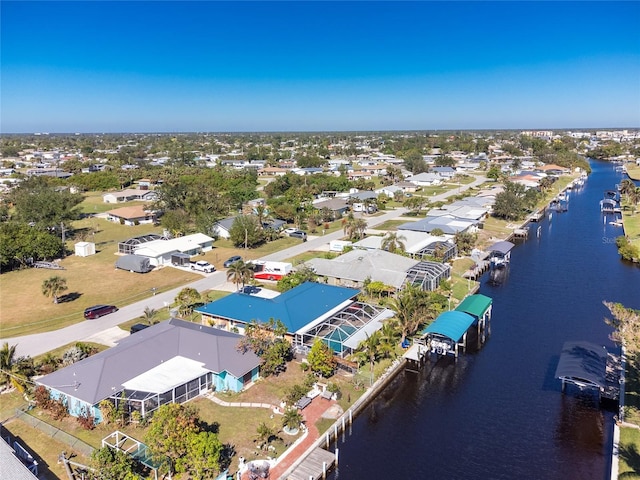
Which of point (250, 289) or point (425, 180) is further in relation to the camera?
point (425, 180)

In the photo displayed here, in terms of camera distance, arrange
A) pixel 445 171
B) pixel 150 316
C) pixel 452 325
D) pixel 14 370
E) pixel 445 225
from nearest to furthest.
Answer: pixel 14 370 → pixel 452 325 → pixel 150 316 → pixel 445 225 → pixel 445 171

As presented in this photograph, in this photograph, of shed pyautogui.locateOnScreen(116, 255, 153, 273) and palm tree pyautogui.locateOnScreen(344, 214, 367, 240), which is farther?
palm tree pyautogui.locateOnScreen(344, 214, 367, 240)

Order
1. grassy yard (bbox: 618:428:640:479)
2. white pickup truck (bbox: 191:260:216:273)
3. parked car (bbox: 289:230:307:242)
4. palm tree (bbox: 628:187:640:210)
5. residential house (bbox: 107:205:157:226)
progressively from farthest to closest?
palm tree (bbox: 628:187:640:210) → residential house (bbox: 107:205:157:226) → parked car (bbox: 289:230:307:242) → white pickup truck (bbox: 191:260:216:273) → grassy yard (bbox: 618:428:640:479)

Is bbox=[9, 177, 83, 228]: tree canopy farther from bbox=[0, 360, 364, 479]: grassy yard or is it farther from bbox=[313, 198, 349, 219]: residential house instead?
bbox=[0, 360, 364, 479]: grassy yard

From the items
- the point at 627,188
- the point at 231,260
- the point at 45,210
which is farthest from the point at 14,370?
the point at 627,188

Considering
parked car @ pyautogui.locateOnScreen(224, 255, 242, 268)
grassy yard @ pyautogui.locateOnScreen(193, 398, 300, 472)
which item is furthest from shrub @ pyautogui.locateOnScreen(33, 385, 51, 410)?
parked car @ pyautogui.locateOnScreen(224, 255, 242, 268)

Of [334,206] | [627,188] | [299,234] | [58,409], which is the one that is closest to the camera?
[58,409]

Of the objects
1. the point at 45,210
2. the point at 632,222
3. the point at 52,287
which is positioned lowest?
the point at 632,222

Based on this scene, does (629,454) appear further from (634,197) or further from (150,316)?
(634,197)
